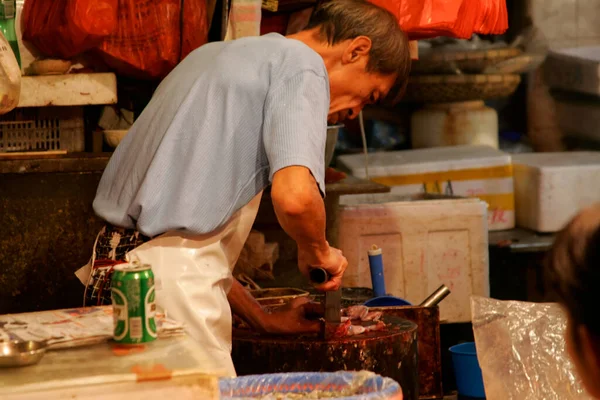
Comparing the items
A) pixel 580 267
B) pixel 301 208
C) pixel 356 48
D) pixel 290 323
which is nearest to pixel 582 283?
pixel 580 267

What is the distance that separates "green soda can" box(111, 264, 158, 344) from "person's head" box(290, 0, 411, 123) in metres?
1.33

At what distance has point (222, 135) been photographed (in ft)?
9.66

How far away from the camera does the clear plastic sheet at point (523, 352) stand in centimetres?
355

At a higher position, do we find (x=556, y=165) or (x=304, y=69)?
(x=304, y=69)

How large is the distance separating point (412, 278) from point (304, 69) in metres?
2.72

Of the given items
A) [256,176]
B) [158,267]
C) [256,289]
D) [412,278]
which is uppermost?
[256,176]

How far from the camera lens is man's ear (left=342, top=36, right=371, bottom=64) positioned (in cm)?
323

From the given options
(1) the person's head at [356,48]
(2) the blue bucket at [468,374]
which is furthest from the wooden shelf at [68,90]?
(2) the blue bucket at [468,374]

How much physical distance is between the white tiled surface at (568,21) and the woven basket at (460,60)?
33.3 inches

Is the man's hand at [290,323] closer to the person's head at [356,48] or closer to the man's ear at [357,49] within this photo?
the person's head at [356,48]

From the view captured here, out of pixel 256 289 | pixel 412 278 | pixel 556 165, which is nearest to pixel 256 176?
pixel 256 289

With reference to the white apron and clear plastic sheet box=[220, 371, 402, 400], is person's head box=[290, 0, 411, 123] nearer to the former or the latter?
the white apron

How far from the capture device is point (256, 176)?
2.97m

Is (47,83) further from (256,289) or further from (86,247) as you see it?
(256,289)
